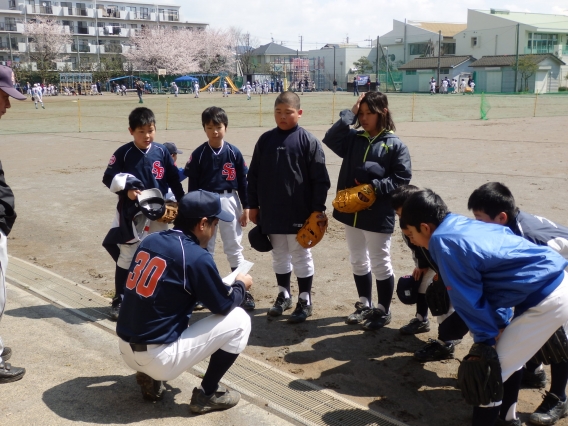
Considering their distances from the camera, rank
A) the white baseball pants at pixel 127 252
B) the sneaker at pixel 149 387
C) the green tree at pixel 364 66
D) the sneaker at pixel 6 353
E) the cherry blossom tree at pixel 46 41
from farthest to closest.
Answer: the green tree at pixel 364 66 < the cherry blossom tree at pixel 46 41 < the white baseball pants at pixel 127 252 < the sneaker at pixel 6 353 < the sneaker at pixel 149 387

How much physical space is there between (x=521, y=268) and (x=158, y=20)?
349 feet

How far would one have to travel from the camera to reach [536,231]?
147 inches

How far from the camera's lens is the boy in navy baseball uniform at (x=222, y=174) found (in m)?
5.54

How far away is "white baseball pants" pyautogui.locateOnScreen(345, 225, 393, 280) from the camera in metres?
5.04

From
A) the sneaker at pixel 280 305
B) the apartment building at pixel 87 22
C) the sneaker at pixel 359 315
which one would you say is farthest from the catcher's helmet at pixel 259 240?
the apartment building at pixel 87 22

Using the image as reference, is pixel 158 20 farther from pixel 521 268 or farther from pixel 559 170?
pixel 521 268

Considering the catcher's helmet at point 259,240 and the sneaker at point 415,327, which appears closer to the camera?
the sneaker at point 415,327

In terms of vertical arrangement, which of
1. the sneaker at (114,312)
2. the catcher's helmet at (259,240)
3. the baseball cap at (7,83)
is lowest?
the sneaker at (114,312)

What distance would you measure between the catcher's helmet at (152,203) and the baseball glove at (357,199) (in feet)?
4.84

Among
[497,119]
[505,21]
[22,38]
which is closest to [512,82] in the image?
[505,21]

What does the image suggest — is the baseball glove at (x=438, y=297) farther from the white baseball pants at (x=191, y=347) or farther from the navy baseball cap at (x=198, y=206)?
the navy baseball cap at (x=198, y=206)

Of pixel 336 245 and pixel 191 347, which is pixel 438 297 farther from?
pixel 336 245

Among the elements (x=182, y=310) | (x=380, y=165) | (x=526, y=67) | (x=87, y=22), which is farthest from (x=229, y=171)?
(x=87, y=22)

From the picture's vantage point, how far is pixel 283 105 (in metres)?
5.11
